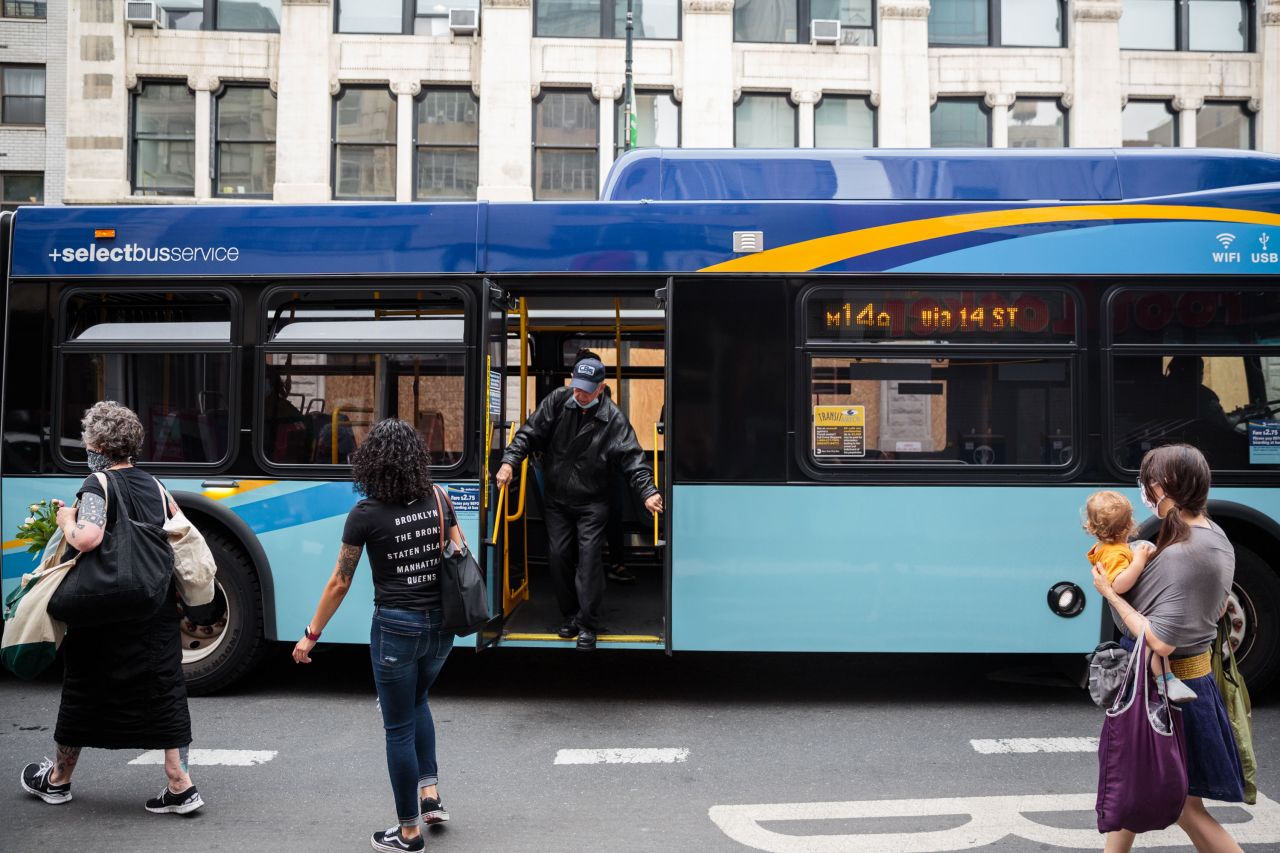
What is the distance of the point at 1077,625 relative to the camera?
570cm

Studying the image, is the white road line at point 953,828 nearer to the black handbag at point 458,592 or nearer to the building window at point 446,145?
the black handbag at point 458,592

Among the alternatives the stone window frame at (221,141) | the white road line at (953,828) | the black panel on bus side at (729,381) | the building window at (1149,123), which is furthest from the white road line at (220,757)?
the building window at (1149,123)

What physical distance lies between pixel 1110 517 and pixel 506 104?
1756 cm

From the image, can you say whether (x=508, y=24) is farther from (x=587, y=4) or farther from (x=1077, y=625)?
(x=1077, y=625)

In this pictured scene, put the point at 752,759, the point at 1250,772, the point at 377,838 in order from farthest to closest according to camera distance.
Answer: the point at 752,759, the point at 377,838, the point at 1250,772

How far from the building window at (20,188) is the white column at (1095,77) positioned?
828 inches

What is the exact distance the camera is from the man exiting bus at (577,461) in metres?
6.13

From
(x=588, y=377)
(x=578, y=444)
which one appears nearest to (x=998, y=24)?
(x=588, y=377)

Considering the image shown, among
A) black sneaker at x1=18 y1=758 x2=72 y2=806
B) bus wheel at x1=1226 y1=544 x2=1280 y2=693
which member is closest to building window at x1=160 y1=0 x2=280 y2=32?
black sneaker at x1=18 y1=758 x2=72 y2=806

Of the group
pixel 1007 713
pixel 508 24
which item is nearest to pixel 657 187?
pixel 1007 713

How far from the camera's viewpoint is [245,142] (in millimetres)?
19578

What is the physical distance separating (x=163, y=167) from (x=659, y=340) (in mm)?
15720

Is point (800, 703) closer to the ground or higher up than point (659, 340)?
closer to the ground

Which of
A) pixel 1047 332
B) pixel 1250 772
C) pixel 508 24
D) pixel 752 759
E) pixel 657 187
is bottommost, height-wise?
pixel 752 759
